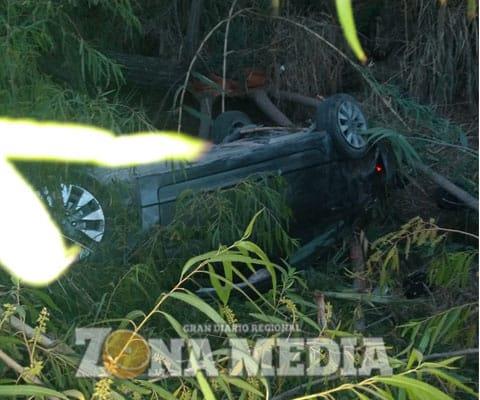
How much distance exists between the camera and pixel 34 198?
258 centimetres

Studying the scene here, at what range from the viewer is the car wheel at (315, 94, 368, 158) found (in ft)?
13.2

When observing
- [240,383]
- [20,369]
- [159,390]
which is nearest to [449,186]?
[240,383]

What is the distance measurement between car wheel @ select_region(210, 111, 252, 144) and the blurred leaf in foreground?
1.91 m

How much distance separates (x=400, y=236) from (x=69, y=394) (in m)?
1.40

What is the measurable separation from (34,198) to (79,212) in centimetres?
40

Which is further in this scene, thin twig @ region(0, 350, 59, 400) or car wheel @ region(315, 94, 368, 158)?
car wheel @ region(315, 94, 368, 158)

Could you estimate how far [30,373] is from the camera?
5.74ft

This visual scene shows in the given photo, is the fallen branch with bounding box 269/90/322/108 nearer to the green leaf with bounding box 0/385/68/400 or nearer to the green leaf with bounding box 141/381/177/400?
the green leaf with bounding box 141/381/177/400

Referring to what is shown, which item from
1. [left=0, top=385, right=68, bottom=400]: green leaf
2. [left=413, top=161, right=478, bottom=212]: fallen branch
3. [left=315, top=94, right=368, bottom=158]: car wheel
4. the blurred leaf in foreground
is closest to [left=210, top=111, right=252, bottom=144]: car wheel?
[left=315, top=94, right=368, bottom=158]: car wheel

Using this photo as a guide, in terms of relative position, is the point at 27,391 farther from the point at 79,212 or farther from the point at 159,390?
the point at 79,212

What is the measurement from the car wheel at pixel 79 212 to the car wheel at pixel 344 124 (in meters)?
1.43

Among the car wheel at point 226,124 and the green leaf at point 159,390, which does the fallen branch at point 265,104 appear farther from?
the green leaf at point 159,390

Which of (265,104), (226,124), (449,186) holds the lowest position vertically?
(449,186)

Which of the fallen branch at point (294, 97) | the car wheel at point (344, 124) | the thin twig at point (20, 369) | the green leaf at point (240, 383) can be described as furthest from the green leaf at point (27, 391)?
the fallen branch at point (294, 97)
